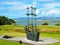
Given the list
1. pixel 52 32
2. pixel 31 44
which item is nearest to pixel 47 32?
pixel 52 32

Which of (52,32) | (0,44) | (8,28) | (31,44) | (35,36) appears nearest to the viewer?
(0,44)

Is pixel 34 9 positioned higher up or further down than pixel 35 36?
higher up

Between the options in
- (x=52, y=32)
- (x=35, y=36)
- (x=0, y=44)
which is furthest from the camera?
(x=52, y=32)

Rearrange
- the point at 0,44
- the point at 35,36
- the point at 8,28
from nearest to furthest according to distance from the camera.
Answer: the point at 0,44 < the point at 35,36 < the point at 8,28

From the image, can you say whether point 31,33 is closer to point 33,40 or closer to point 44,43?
point 33,40

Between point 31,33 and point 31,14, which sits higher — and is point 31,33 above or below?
below

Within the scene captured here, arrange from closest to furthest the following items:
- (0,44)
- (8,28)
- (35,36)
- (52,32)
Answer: (0,44) < (35,36) < (52,32) < (8,28)

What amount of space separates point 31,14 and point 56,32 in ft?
55.2

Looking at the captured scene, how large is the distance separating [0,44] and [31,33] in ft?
39.5

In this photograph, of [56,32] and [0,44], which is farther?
[56,32]

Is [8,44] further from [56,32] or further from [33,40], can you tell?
[56,32]

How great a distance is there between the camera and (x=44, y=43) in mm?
37969

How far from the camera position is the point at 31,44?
120 feet

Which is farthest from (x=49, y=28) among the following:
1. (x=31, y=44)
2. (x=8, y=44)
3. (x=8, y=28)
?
(x=8, y=44)
